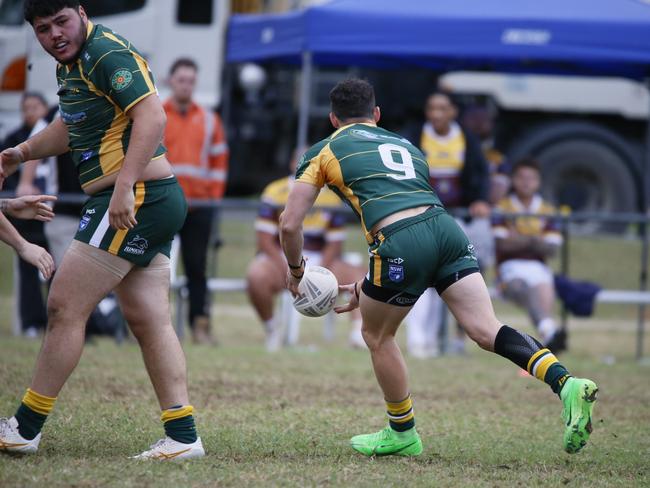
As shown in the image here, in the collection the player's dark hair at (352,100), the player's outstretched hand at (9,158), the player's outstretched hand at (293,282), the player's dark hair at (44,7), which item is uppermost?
the player's dark hair at (44,7)

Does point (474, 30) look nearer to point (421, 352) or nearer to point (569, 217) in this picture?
point (569, 217)

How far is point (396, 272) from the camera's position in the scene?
202 inches

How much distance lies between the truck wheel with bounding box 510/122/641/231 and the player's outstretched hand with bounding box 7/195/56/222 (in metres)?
11.4

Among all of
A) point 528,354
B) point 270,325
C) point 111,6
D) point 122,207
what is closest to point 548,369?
point 528,354

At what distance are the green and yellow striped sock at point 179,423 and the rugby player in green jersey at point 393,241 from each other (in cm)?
88

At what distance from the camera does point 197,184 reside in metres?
10.5

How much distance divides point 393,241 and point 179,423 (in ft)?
4.22

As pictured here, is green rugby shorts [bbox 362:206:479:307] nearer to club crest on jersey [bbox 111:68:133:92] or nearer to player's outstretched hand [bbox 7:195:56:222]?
club crest on jersey [bbox 111:68:133:92]

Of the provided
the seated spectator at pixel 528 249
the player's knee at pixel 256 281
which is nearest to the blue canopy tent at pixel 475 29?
the seated spectator at pixel 528 249

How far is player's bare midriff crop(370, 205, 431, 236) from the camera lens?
17.0 ft

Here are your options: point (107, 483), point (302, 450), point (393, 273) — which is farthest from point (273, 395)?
point (107, 483)

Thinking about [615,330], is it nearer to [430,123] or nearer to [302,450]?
[430,123]

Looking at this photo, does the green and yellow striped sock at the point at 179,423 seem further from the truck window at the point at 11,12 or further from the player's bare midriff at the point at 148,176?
the truck window at the point at 11,12

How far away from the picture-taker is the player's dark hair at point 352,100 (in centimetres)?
535
